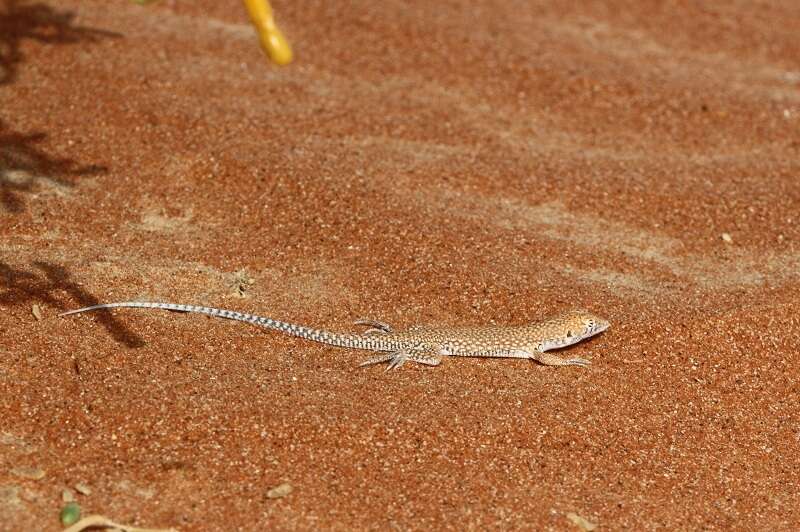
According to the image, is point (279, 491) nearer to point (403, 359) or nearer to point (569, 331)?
point (403, 359)

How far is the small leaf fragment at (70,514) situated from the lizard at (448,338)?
2.36m

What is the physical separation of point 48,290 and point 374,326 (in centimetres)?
272

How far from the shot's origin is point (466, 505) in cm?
679

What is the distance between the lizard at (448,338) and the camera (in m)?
8.21

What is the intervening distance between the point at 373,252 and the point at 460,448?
2729 mm

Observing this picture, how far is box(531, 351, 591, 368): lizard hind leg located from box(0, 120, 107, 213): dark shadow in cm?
494

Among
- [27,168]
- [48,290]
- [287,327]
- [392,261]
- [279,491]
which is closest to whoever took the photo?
[279,491]

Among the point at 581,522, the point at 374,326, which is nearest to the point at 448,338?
the point at 374,326

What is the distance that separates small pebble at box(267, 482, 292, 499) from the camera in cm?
666

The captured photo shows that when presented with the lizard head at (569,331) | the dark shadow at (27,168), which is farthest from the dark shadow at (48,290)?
the lizard head at (569,331)

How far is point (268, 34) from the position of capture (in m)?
5.00

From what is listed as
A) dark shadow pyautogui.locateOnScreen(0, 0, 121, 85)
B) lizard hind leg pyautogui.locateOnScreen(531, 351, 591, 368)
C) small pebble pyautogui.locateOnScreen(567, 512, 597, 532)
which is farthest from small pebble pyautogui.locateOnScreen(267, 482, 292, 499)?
dark shadow pyautogui.locateOnScreen(0, 0, 121, 85)

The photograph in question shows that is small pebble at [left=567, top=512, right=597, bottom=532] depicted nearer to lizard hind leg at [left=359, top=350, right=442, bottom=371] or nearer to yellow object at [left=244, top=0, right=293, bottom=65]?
lizard hind leg at [left=359, top=350, right=442, bottom=371]

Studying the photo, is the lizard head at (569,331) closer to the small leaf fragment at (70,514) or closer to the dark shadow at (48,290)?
the dark shadow at (48,290)
